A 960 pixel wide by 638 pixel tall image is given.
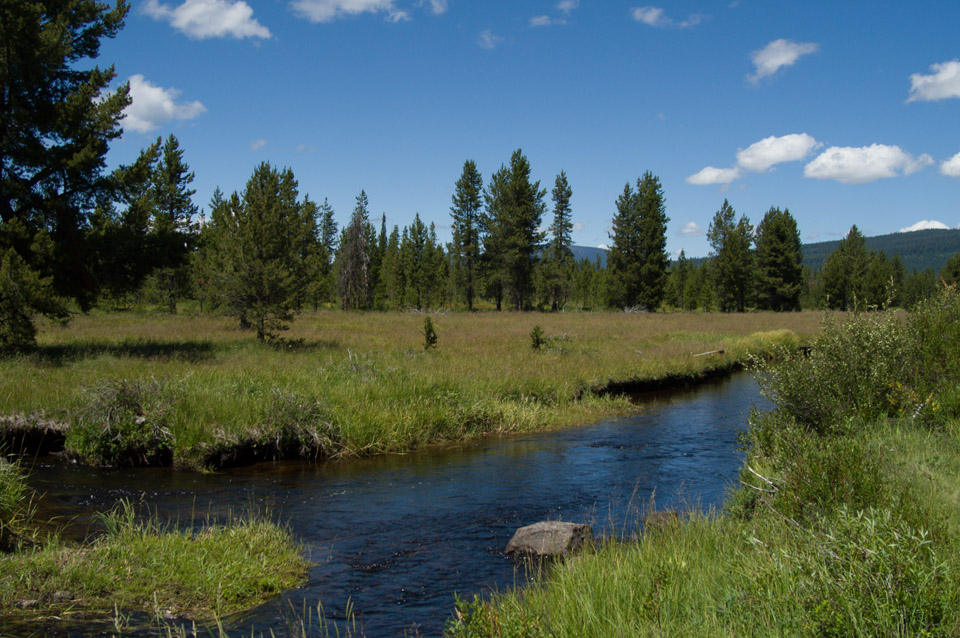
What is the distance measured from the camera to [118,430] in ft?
37.9

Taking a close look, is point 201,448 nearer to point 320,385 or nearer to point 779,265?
point 320,385

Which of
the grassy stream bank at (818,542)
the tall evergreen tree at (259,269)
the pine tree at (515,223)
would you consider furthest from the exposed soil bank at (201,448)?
the pine tree at (515,223)

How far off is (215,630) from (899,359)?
10536 mm

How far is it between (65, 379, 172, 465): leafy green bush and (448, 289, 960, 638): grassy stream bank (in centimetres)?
840

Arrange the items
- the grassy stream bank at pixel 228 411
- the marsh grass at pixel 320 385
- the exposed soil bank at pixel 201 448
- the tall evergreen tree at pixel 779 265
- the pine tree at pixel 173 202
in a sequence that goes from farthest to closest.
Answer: the tall evergreen tree at pixel 779 265 < the pine tree at pixel 173 202 < the marsh grass at pixel 320 385 < the exposed soil bank at pixel 201 448 < the grassy stream bank at pixel 228 411

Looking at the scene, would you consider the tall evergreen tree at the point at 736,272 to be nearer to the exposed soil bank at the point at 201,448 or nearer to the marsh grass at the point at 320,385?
the marsh grass at the point at 320,385

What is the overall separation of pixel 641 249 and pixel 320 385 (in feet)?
176

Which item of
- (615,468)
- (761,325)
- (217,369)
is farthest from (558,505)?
(761,325)

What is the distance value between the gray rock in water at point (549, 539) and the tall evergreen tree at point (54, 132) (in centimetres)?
1716

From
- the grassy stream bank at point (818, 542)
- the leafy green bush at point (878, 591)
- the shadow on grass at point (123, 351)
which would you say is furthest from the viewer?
the shadow on grass at point (123, 351)

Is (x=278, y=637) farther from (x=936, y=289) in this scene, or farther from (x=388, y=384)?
(x=936, y=289)

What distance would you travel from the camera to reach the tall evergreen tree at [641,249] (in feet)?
207

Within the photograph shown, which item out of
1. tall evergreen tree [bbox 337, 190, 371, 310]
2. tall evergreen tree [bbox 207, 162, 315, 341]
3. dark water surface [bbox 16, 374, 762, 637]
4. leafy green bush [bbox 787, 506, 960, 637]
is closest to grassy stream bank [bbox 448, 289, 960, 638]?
leafy green bush [bbox 787, 506, 960, 637]

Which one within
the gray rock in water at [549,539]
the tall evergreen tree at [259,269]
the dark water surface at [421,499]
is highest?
the tall evergreen tree at [259,269]
